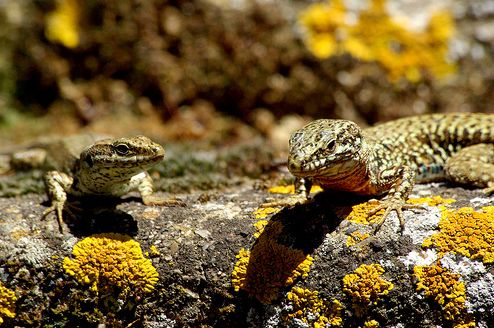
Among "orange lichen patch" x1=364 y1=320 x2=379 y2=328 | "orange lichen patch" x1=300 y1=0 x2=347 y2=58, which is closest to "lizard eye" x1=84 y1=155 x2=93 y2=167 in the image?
"orange lichen patch" x1=364 y1=320 x2=379 y2=328

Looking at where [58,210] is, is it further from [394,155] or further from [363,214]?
[394,155]

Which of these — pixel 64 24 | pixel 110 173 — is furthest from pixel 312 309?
pixel 64 24

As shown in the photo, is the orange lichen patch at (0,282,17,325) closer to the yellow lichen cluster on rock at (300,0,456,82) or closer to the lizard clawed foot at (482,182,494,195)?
the lizard clawed foot at (482,182,494,195)

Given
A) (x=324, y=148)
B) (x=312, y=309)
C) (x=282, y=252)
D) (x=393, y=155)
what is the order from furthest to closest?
(x=393, y=155)
(x=282, y=252)
(x=312, y=309)
(x=324, y=148)

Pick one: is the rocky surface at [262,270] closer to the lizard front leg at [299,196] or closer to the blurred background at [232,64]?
the lizard front leg at [299,196]

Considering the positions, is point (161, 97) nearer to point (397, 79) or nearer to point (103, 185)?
point (397, 79)
